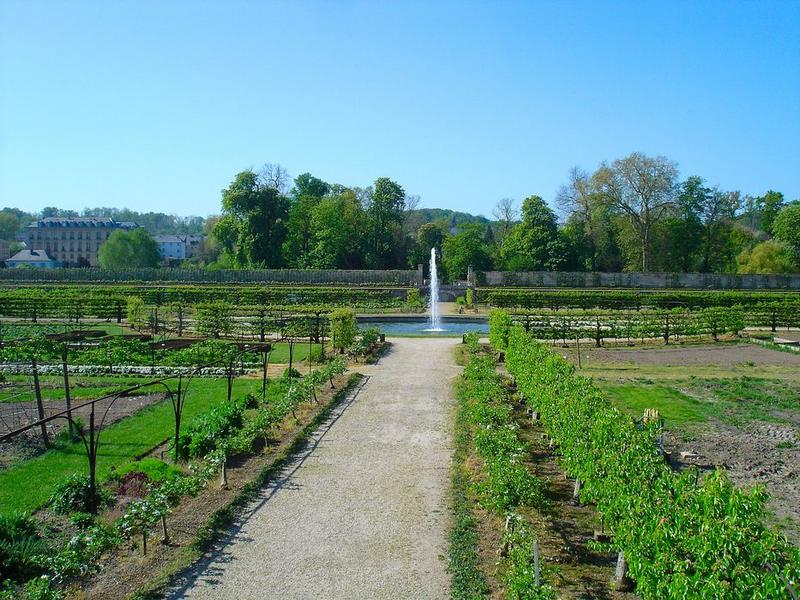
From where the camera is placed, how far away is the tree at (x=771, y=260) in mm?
60812

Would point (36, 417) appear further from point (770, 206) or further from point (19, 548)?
point (770, 206)

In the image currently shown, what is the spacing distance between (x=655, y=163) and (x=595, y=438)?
58.3m

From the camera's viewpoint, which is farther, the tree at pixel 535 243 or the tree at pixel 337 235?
the tree at pixel 337 235

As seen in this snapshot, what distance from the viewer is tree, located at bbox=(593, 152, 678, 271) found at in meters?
62.2

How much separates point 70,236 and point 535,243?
87249 mm

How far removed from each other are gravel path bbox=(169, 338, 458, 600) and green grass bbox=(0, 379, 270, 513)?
10.1ft

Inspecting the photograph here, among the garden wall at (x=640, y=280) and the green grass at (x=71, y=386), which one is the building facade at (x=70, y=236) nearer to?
the garden wall at (x=640, y=280)

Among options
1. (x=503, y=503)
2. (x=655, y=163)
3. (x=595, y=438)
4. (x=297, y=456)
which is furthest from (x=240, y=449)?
(x=655, y=163)

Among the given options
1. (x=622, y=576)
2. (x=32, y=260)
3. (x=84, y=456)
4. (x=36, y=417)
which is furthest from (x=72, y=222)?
(x=622, y=576)

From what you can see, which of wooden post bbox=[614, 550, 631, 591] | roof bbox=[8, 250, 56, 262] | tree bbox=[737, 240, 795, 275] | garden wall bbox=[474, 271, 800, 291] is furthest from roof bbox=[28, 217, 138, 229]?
wooden post bbox=[614, 550, 631, 591]

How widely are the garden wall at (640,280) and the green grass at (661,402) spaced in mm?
38680

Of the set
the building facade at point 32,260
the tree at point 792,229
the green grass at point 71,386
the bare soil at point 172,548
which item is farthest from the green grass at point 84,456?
the building facade at point 32,260

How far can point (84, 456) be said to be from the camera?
12.1 m

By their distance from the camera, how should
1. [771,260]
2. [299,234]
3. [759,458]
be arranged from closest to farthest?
[759,458], [771,260], [299,234]
